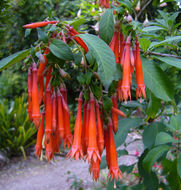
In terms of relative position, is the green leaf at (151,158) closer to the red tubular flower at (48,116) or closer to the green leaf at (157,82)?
the green leaf at (157,82)

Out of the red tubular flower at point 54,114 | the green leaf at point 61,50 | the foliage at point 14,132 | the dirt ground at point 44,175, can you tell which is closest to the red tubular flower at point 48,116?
the red tubular flower at point 54,114

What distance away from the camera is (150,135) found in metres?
1.03

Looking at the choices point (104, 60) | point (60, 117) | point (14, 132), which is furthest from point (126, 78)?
point (14, 132)

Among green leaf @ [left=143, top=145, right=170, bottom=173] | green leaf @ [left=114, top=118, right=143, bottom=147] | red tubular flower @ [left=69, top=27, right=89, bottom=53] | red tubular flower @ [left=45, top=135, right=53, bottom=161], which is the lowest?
green leaf @ [left=143, top=145, right=170, bottom=173]

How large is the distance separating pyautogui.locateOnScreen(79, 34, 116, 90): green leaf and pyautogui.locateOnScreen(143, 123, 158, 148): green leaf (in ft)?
2.27

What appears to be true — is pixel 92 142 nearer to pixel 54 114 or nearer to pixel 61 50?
pixel 54 114

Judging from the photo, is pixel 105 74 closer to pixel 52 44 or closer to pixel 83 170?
pixel 52 44

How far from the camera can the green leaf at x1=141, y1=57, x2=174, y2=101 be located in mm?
551

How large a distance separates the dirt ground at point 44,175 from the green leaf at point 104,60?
207 cm

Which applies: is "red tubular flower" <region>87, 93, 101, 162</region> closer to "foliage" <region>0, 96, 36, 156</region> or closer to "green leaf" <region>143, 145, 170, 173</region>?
"green leaf" <region>143, 145, 170, 173</region>

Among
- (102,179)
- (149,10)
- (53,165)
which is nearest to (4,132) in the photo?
(53,165)

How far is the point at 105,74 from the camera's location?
427mm

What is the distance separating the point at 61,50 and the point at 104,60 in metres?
0.11

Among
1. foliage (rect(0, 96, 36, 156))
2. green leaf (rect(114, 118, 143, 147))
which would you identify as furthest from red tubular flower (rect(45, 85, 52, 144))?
foliage (rect(0, 96, 36, 156))
